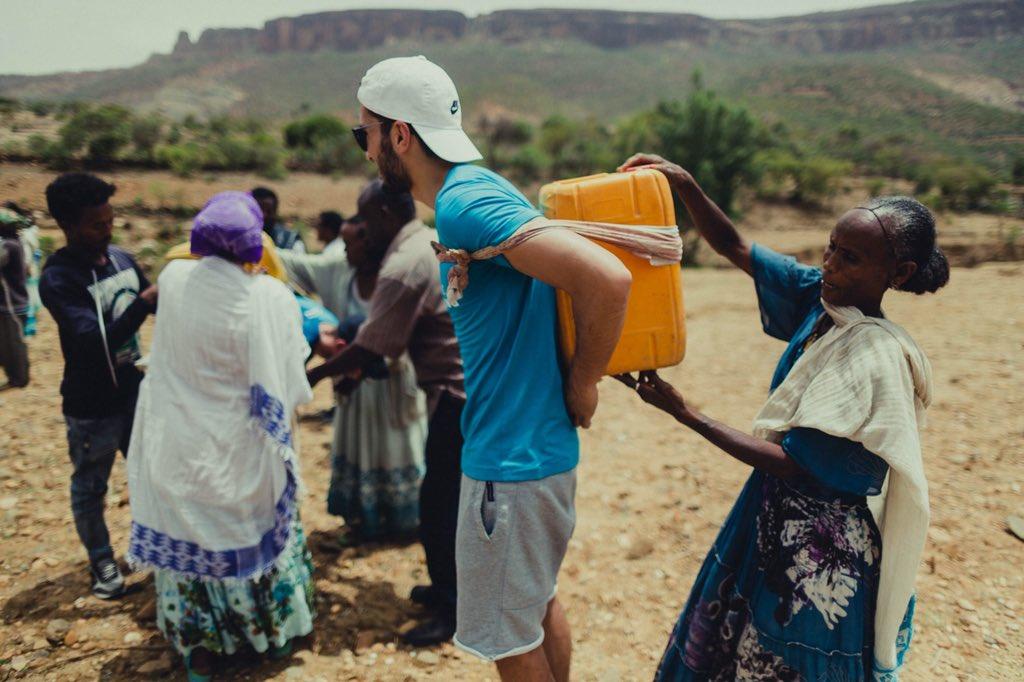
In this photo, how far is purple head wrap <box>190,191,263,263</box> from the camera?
2.25 m

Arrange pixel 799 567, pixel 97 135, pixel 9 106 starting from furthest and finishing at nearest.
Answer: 1. pixel 9 106
2. pixel 97 135
3. pixel 799 567

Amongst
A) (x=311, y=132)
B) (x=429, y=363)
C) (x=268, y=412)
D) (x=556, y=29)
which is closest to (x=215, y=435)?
(x=268, y=412)

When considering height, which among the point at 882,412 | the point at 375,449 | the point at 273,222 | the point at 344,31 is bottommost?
the point at 375,449

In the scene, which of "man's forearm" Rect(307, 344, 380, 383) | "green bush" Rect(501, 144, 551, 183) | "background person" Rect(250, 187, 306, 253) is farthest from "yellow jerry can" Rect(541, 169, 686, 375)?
"green bush" Rect(501, 144, 551, 183)

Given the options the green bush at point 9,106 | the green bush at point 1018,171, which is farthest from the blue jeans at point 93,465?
the green bush at point 9,106

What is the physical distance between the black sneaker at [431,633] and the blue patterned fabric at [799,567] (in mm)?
1254

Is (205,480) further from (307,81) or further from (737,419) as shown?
(307,81)

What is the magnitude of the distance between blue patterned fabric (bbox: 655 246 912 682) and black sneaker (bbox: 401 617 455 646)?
1254 millimetres

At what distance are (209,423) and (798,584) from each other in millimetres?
1938

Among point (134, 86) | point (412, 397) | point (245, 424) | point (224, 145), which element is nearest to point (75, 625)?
point (245, 424)

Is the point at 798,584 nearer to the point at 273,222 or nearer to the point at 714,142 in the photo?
the point at 273,222

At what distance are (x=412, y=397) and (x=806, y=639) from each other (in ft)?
7.61

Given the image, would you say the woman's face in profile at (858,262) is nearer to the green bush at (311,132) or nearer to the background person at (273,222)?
the background person at (273,222)

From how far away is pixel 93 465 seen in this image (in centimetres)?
288
